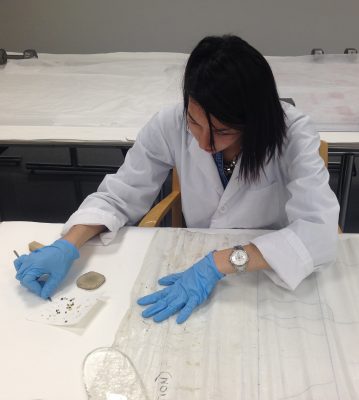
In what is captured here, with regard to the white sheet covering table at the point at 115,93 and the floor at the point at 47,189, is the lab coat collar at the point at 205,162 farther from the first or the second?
the floor at the point at 47,189

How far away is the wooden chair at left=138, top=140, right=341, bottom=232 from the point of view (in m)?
1.30

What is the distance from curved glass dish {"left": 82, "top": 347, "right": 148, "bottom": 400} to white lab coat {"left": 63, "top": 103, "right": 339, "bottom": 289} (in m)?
0.39

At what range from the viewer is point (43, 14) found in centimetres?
355

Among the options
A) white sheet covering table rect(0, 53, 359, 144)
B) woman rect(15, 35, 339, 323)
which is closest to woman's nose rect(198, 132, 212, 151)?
woman rect(15, 35, 339, 323)

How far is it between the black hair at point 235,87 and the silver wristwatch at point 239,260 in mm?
257

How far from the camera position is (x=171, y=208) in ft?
4.86

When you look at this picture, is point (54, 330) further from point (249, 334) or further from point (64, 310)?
point (249, 334)

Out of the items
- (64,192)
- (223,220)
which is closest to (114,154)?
(64,192)

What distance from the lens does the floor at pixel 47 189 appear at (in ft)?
8.50

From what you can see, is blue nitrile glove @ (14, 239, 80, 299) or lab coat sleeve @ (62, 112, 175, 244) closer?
blue nitrile glove @ (14, 239, 80, 299)

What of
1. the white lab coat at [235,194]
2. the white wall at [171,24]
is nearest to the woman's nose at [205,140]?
Result: the white lab coat at [235,194]

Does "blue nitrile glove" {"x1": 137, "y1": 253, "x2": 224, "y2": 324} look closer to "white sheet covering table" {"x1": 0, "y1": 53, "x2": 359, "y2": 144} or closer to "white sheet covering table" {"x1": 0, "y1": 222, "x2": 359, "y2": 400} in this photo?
"white sheet covering table" {"x1": 0, "y1": 222, "x2": 359, "y2": 400}

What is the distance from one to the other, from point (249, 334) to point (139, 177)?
63 centimetres

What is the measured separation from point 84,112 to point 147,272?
1151mm
